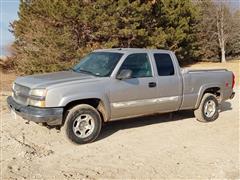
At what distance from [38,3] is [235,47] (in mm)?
23098

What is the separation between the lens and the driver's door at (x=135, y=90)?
290 inches

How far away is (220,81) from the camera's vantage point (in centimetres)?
938

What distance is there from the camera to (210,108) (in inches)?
363

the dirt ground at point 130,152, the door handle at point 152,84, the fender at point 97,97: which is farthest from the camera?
the door handle at point 152,84

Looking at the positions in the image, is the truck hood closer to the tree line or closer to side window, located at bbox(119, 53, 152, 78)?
side window, located at bbox(119, 53, 152, 78)

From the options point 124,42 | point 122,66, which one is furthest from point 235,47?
point 122,66

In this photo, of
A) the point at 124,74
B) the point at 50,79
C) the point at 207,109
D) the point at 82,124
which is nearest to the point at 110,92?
the point at 124,74

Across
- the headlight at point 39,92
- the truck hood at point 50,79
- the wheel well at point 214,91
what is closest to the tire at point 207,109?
the wheel well at point 214,91

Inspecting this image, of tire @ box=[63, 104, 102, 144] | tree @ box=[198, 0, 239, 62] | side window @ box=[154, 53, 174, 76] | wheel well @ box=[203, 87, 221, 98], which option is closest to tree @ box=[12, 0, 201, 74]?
wheel well @ box=[203, 87, 221, 98]

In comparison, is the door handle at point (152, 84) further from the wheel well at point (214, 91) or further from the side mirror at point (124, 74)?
the wheel well at point (214, 91)

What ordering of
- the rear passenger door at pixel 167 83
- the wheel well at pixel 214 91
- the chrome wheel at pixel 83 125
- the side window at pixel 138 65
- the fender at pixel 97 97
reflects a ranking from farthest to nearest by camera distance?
the wheel well at pixel 214 91 → the rear passenger door at pixel 167 83 → the side window at pixel 138 65 → the chrome wheel at pixel 83 125 → the fender at pixel 97 97

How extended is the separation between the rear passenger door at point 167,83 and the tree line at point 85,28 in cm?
1132

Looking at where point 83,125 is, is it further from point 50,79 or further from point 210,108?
point 210,108

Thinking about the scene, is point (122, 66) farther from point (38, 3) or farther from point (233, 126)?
point (38, 3)
